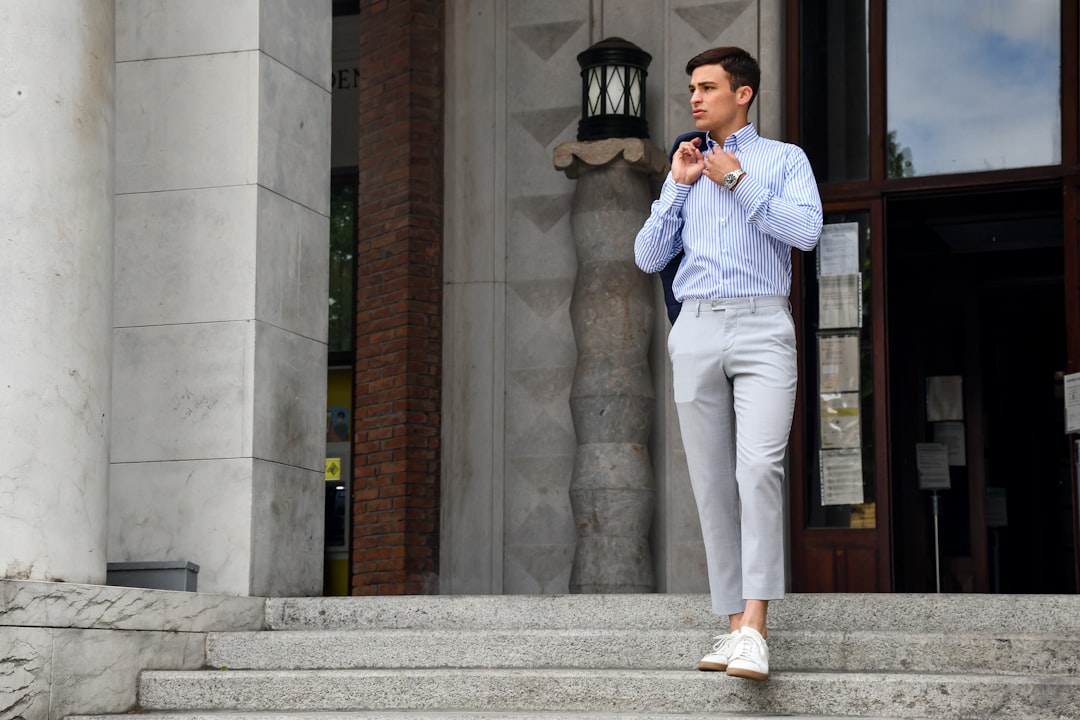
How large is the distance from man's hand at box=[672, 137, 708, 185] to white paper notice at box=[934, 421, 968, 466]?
948cm

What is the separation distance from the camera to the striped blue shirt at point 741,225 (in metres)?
5.05

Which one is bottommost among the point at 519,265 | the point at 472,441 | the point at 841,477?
the point at 841,477

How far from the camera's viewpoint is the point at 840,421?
983 cm

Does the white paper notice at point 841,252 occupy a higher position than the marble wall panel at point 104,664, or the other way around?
the white paper notice at point 841,252

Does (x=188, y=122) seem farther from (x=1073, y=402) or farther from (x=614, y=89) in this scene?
(x=1073, y=402)

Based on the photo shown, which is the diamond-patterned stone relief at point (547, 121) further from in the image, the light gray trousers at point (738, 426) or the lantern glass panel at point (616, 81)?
the light gray trousers at point (738, 426)

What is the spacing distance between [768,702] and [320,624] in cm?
221

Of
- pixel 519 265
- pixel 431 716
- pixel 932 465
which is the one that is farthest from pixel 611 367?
pixel 431 716

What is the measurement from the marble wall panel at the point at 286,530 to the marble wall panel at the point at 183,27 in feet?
6.02

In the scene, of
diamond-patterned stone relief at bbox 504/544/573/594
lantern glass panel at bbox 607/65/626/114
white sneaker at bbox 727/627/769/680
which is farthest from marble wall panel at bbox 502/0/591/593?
white sneaker at bbox 727/627/769/680

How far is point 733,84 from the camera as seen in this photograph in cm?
524

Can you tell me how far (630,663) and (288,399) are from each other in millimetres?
2232

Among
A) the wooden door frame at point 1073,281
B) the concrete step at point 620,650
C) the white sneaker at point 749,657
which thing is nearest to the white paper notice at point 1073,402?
the wooden door frame at point 1073,281

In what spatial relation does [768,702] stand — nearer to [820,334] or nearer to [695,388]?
[695,388]
